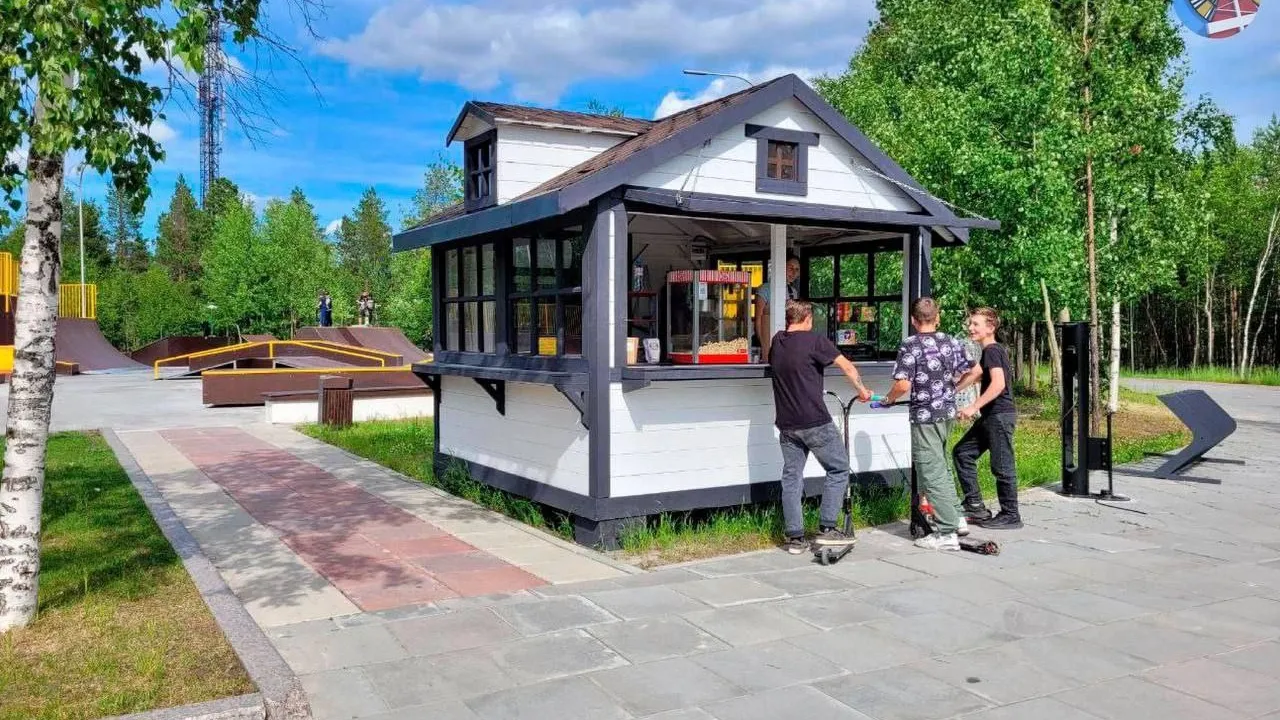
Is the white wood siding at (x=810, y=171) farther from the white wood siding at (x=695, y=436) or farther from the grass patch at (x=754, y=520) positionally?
the grass patch at (x=754, y=520)

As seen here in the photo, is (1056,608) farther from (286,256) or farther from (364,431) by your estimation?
(286,256)

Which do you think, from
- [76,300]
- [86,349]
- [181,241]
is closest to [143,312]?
[76,300]

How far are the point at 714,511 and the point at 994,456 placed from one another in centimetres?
249

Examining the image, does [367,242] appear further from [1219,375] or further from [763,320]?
[763,320]

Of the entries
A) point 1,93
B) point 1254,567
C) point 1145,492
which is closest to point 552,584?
point 1,93

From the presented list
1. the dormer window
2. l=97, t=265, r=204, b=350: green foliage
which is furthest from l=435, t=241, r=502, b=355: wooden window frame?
l=97, t=265, r=204, b=350: green foliage

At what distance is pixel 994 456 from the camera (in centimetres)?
840

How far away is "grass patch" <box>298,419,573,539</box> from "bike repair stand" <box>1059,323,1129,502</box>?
533 cm

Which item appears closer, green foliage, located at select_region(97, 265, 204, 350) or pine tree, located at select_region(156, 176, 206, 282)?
green foliage, located at select_region(97, 265, 204, 350)

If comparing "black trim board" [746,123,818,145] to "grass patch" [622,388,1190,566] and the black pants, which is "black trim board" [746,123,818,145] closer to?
the black pants

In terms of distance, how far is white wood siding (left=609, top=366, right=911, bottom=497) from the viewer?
782 cm

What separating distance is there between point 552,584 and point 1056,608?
3.26 metres

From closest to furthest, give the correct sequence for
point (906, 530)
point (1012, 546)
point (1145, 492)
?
1. point (1012, 546)
2. point (906, 530)
3. point (1145, 492)

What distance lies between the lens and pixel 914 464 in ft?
25.8
